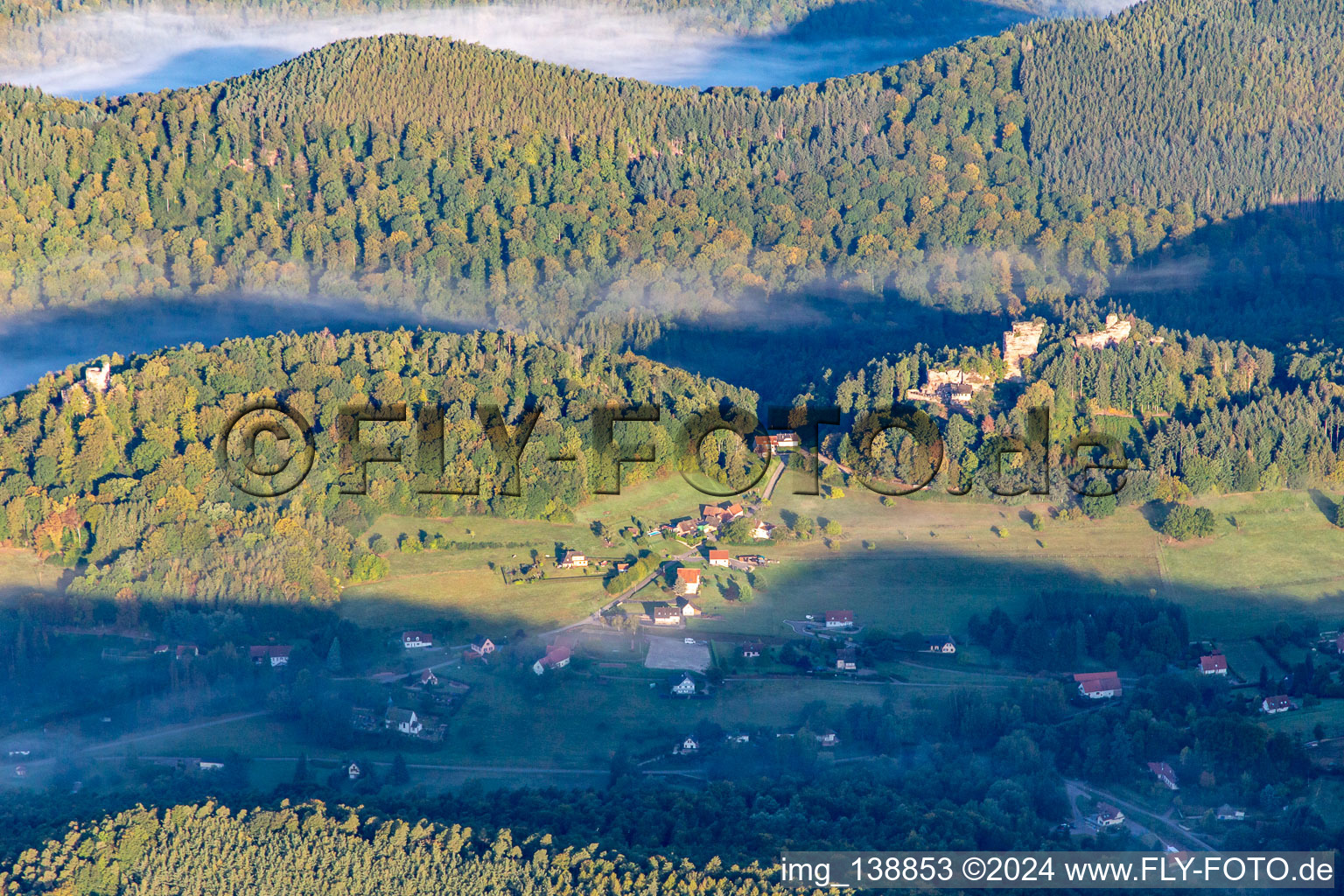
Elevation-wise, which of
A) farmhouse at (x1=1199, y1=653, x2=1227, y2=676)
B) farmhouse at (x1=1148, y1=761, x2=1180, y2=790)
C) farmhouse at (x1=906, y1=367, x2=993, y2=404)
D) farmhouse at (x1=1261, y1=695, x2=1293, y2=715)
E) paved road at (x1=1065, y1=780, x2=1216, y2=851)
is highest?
farmhouse at (x1=906, y1=367, x2=993, y2=404)

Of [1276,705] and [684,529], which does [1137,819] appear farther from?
[684,529]

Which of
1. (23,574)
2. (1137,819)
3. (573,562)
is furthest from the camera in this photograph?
(573,562)

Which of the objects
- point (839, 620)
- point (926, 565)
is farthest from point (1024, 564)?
point (839, 620)

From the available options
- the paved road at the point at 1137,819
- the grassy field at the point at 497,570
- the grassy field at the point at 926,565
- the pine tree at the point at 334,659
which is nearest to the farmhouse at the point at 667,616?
the grassy field at the point at 926,565

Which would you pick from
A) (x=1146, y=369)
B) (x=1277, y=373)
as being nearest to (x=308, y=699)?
(x=1146, y=369)

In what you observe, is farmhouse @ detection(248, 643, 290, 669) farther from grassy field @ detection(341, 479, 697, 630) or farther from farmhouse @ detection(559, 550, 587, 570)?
farmhouse @ detection(559, 550, 587, 570)

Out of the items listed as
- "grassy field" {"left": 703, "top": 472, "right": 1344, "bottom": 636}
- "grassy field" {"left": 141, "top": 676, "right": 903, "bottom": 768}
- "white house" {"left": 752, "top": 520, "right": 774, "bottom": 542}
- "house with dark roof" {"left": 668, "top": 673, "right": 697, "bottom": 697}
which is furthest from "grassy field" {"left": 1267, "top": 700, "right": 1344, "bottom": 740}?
"white house" {"left": 752, "top": 520, "right": 774, "bottom": 542}
